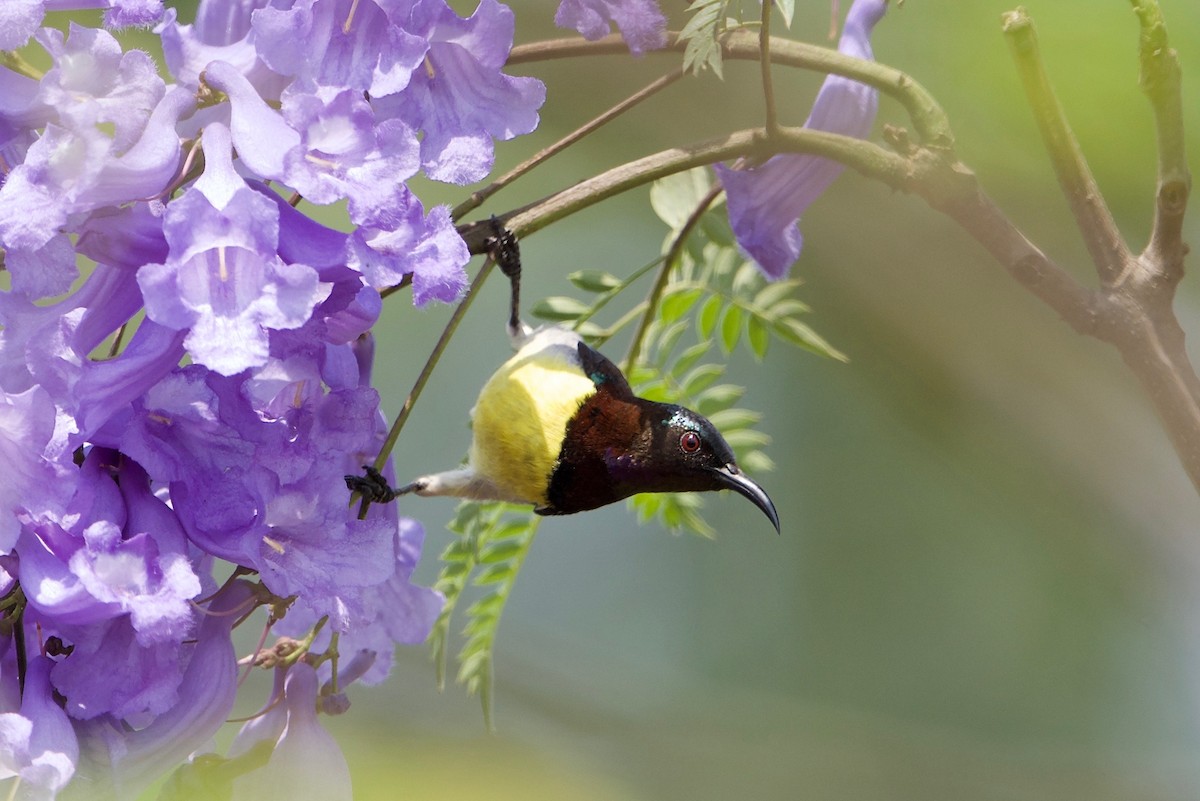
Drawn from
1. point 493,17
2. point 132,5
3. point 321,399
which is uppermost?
point 493,17

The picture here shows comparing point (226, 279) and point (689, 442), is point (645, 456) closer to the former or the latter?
point (689, 442)

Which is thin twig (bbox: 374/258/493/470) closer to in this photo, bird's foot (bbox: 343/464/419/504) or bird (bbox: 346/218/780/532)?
bird's foot (bbox: 343/464/419/504)

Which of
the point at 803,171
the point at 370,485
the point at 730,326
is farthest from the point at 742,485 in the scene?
the point at 370,485

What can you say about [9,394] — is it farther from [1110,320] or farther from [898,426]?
[898,426]

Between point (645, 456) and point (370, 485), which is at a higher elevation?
point (645, 456)

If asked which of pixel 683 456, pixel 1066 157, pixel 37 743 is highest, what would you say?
pixel 1066 157

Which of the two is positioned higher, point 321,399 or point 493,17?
point 493,17

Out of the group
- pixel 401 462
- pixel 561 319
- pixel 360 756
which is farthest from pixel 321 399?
pixel 401 462
